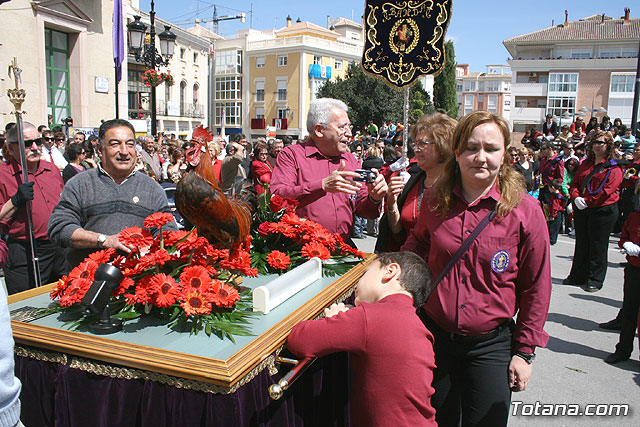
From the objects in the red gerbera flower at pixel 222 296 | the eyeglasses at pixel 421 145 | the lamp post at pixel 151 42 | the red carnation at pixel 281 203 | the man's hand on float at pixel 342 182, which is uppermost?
the lamp post at pixel 151 42

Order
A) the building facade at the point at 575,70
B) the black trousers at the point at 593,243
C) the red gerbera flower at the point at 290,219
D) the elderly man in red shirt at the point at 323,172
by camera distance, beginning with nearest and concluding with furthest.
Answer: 1. the red gerbera flower at the point at 290,219
2. the elderly man in red shirt at the point at 323,172
3. the black trousers at the point at 593,243
4. the building facade at the point at 575,70

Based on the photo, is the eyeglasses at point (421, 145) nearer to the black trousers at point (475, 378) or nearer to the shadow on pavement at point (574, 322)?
the black trousers at point (475, 378)

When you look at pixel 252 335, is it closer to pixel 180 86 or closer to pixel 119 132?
pixel 119 132

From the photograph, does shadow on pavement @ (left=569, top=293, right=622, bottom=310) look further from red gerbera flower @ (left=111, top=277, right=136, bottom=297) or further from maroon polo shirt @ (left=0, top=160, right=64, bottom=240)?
maroon polo shirt @ (left=0, top=160, right=64, bottom=240)

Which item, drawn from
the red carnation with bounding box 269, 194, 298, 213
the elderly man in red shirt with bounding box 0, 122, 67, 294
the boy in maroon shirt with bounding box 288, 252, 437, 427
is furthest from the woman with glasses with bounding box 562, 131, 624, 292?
the elderly man in red shirt with bounding box 0, 122, 67, 294

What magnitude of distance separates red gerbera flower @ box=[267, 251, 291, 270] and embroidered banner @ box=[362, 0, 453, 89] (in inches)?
93.7

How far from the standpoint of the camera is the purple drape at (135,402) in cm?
165

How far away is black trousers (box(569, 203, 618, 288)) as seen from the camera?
6422mm

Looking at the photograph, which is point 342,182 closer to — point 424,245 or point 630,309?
point 424,245

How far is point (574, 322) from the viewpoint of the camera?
5293 mm

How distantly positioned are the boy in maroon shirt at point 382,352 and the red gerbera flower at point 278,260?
852 millimetres

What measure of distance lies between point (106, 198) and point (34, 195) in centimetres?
190

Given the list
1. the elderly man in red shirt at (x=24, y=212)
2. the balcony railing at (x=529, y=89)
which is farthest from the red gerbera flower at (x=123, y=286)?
the balcony railing at (x=529, y=89)

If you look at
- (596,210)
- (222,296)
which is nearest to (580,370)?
(596,210)
